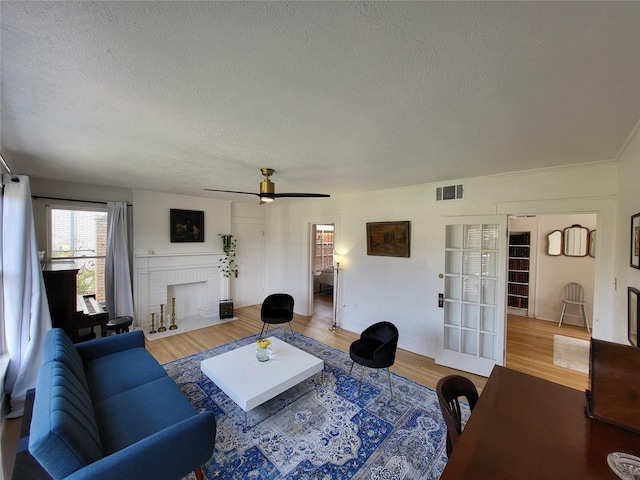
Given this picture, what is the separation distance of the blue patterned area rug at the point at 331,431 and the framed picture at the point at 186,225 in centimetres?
279

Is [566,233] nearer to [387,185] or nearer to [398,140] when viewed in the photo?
[387,185]

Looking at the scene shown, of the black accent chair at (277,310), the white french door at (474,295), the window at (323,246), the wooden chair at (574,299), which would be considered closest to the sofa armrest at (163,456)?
the black accent chair at (277,310)

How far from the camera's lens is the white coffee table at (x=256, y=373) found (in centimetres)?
237

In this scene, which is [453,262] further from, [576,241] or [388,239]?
[576,241]

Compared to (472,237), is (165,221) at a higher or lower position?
higher

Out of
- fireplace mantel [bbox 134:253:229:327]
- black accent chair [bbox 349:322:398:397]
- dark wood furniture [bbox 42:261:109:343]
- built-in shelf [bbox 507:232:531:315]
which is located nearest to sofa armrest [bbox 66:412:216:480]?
black accent chair [bbox 349:322:398:397]

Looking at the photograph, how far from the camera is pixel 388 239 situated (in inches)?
166

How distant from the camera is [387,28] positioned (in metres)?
0.98

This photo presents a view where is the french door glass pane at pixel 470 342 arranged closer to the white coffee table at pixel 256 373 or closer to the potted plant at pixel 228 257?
the white coffee table at pixel 256 373

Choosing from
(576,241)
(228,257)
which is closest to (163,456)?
(228,257)

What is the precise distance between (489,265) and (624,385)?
2319mm

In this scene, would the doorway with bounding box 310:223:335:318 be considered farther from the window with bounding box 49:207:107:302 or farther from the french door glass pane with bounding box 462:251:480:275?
the window with bounding box 49:207:107:302

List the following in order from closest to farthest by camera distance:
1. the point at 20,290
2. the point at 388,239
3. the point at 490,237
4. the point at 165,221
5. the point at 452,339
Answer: the point at 20,290 → the point at 490,237 → the point at 452,339 → the point at 388,239 → the point at 165,221

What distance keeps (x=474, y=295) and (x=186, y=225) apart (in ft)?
17.3
